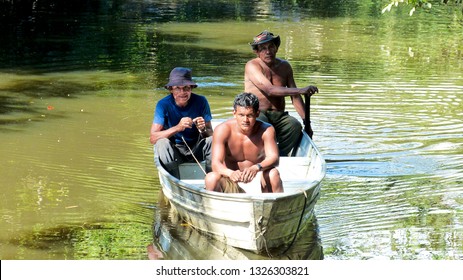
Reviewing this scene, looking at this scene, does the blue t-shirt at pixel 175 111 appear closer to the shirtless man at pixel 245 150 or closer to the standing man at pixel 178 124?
the standing man at pixel 178 124

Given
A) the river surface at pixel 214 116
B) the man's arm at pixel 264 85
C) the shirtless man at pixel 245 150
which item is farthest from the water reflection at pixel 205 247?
the man's arm at pixel 264 85

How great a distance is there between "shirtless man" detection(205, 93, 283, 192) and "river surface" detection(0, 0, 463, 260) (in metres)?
0.65

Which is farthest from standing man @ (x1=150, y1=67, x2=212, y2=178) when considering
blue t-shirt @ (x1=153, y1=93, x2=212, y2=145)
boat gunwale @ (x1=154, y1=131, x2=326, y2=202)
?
boat gunwale @ (x1=154, y1=131, x2=326, y2=202)

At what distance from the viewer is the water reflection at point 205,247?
7.83 m

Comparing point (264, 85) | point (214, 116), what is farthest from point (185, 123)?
point (214, 116)

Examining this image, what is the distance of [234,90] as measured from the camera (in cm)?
1557

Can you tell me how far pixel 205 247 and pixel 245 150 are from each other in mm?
942

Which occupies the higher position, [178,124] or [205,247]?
[178,124]

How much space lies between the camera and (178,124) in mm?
8859

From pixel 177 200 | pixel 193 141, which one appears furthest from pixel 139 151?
pixel 177 200

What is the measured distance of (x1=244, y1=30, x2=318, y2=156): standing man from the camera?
32.0ft

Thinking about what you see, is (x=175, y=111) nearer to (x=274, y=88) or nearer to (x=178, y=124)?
(x=178, y=124)

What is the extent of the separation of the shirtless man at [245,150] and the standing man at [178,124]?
0.83 metres

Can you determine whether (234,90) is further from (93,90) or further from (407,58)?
(407,58)
